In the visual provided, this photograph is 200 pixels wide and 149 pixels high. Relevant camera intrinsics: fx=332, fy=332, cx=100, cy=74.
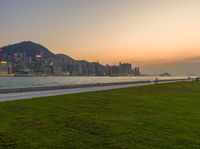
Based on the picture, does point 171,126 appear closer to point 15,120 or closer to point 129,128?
point 129,128

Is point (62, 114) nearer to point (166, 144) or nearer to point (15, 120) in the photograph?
point (15, 120)

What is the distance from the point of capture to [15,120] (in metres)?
12.8

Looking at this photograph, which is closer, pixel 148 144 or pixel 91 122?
pixel 148 144

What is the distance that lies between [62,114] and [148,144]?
5.43 m

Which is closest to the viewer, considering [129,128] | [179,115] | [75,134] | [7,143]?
[7,143]

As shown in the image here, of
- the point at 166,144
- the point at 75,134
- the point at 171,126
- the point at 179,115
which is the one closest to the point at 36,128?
the point at 75,134

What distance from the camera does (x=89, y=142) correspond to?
1035 centimetres

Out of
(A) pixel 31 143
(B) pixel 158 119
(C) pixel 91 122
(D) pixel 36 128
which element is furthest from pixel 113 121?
(A) pixel 31 143

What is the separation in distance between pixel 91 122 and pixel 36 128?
2.39 metres

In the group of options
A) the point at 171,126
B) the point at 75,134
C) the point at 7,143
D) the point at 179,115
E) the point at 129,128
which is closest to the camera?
the point at 7,143

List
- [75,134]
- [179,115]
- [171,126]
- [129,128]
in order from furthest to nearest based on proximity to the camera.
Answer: [179,115] → [171,126] → [129,128] → [75,134]

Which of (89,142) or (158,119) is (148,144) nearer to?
(89,142)

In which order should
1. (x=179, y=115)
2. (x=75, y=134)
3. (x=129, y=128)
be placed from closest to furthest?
(x=75, y=134) < (x=129, y=128) < (x=179, y=115)

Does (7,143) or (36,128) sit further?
(36,128)
